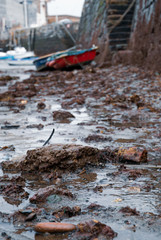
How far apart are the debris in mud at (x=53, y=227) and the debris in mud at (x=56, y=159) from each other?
0.84m

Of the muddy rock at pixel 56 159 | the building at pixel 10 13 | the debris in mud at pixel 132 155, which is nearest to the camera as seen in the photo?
the muddy rock at pixel 56 159

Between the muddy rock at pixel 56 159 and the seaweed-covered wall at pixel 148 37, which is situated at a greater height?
the seaweed-covered wall at pixel 148 37

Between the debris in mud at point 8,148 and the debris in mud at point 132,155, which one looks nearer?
the debris in mud at point 132,155

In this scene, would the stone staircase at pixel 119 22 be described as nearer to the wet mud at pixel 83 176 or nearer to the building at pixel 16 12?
the wet mud at pixel 83 176

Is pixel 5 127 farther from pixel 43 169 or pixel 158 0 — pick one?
pixel 158 0

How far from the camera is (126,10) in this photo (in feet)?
45.7

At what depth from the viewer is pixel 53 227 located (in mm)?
1538

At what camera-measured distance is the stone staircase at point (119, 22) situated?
13.9 m

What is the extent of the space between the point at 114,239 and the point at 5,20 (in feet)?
203

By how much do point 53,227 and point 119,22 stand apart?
1340 cm

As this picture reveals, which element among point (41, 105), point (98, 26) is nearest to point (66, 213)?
point (41, 105)

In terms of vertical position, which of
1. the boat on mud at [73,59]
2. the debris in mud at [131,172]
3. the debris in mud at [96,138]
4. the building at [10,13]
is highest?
the building at [10,13]

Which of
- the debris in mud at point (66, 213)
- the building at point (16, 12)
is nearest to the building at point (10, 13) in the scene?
the building at point (16, 12)

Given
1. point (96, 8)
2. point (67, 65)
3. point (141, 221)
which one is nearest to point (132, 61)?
point (67, 65)
